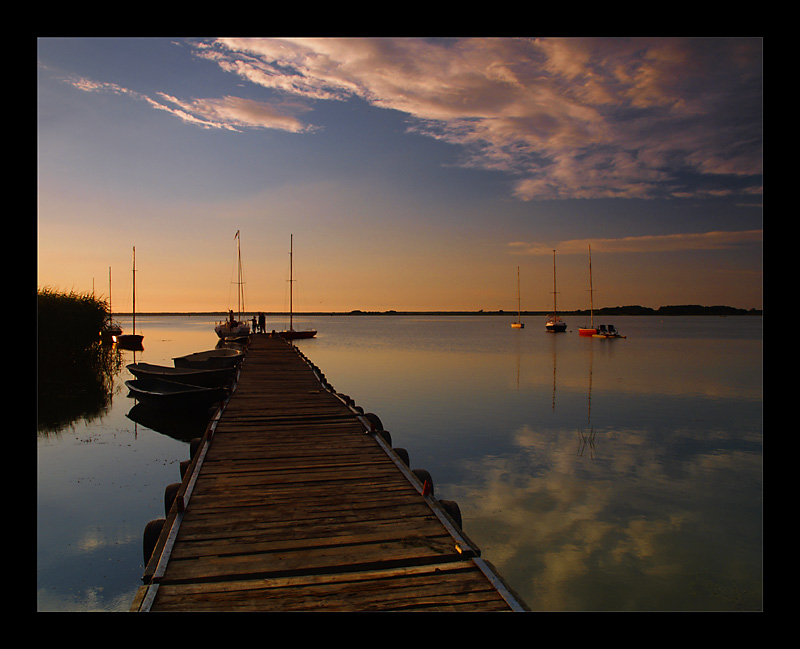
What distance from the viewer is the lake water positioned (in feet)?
23.0

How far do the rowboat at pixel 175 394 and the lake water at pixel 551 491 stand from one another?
40.0 inches

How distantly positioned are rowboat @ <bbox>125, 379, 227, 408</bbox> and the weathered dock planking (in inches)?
280

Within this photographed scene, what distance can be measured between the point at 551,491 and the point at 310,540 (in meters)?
7.01

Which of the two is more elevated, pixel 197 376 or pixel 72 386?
pixel 197 376

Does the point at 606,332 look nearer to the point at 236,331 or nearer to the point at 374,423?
the point at 236,331

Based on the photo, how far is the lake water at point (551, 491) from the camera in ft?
23.0

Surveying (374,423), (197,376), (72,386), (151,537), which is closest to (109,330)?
(72,386)

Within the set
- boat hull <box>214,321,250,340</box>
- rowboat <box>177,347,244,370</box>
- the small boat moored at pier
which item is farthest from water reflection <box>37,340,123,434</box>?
the small boat moored at pier

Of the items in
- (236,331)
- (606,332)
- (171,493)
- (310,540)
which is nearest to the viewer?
(310,540)

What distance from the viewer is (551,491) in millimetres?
10523
